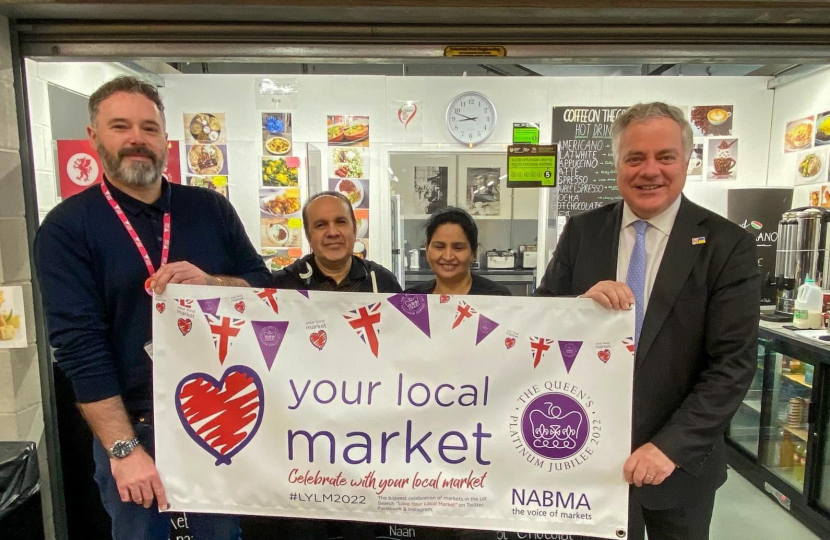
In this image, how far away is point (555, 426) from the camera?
5.08 feet

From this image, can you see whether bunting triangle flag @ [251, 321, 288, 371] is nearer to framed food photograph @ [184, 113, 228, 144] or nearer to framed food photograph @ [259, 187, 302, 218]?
framed food photograph @ [259, 187, 302, 218]

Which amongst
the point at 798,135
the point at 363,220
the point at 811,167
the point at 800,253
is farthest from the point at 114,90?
the point at 798,135

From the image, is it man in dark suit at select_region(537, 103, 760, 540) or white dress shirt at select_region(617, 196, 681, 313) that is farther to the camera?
white dress shirt at select_region(617, 196, 681, 313)

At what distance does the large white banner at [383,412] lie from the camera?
154 centimetres

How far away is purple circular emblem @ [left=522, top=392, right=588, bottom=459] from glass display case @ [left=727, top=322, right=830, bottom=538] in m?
2.06

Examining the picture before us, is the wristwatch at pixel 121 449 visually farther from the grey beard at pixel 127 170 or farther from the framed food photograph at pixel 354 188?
the framed food photograph at pixel 354 188

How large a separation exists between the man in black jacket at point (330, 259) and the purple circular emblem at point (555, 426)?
809 millimetres

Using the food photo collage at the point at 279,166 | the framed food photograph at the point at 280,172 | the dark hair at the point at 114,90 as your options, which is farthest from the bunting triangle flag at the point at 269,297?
the framed food photograph at the point at 280,172

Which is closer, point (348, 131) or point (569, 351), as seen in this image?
point (569, 351)

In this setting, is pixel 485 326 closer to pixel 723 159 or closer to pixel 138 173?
pixel 138 173

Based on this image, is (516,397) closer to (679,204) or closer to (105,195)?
(679,204)

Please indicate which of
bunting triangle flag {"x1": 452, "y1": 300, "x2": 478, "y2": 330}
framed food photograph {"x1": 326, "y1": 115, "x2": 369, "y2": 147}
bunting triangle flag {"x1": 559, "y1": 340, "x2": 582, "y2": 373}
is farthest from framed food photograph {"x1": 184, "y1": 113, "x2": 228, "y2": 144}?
bunting triangle flag {"x1": 559, "y1": 340, "x2": 582, "y2": 373}

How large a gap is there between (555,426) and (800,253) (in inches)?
107

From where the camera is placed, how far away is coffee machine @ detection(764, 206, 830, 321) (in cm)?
310
